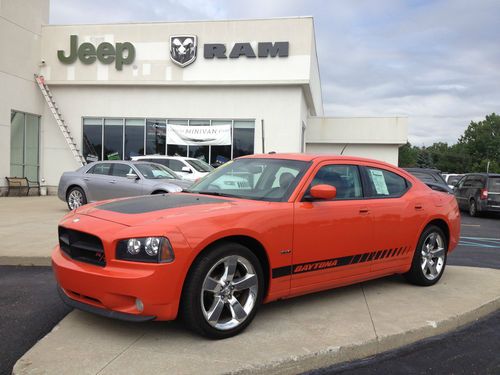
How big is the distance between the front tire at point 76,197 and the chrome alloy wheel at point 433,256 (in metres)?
9.85

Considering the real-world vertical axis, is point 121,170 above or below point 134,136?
below

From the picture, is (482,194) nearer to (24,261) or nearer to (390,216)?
(390,216)

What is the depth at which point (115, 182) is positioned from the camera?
12492 mm

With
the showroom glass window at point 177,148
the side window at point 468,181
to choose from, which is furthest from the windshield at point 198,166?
the side window at point 468,181

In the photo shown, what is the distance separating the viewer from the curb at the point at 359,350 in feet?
11.3

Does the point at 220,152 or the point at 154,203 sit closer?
the point at 154,203

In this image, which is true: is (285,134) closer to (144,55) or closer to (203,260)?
(144,55)

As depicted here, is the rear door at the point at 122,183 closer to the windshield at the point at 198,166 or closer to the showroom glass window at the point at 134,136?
the windshield at the point at 198,166

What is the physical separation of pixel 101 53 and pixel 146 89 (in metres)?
2.48

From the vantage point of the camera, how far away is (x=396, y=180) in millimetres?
5652

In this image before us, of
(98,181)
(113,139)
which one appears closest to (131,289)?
(98,181)

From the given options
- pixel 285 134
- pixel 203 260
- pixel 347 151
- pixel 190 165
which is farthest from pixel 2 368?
pixel 347 151

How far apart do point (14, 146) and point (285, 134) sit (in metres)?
11.4

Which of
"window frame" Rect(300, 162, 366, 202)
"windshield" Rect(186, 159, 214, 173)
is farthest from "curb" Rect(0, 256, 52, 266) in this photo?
"windshield" Rect(186, 159, 214, 173)
